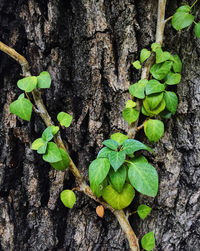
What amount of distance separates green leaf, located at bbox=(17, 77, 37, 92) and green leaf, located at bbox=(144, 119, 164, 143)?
0.51 m

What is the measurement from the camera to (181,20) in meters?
0.90

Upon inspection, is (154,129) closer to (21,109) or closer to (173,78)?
(173,78)

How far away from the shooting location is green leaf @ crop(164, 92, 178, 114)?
940 mm

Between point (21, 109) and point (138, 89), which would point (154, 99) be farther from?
point (21, 109)

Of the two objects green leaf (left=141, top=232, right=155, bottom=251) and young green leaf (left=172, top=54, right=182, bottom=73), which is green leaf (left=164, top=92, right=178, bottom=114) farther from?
green leaf (left=141, top=232, right=155, bottom=251)

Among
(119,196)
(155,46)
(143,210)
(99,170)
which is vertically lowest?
(143,210)

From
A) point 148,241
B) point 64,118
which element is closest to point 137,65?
point 64,118

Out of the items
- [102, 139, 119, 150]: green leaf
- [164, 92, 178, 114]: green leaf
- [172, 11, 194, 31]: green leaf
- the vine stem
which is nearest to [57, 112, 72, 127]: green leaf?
the vine stem

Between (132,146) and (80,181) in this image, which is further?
(80,181)

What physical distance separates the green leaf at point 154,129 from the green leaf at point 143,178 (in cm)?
12

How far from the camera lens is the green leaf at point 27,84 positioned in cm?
91

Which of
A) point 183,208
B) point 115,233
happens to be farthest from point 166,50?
point 115,233

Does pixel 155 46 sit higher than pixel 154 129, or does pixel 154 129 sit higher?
pixel 155 46

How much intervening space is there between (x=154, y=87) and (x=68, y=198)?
2.00 feet
